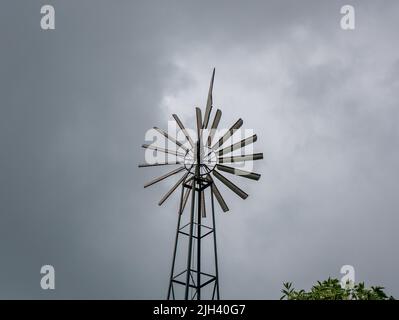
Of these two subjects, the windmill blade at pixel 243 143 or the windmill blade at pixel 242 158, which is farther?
the windmill blade at pixel 243 143

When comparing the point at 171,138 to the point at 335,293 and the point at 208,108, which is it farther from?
the point at 335,293

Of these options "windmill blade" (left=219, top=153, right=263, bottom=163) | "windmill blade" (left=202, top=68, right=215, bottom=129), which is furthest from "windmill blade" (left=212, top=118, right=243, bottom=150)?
"windmill blade" (left=202, top=68, right=215, bottom=129)

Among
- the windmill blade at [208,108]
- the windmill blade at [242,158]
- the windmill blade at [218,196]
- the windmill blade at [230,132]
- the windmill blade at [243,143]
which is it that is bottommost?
the windmill blade at [218,196]

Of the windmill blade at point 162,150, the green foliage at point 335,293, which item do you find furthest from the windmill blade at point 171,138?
the green foliage at point 335,293

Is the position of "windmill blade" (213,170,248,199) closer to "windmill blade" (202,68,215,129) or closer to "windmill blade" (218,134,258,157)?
"windmill blade" (218,134,258,157)

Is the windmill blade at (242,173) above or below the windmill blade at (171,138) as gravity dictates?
below

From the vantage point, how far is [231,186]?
17531 mm

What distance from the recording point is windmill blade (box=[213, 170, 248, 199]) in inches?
679

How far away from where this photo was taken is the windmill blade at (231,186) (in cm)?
1725

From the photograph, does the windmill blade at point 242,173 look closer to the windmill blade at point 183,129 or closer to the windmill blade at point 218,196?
the windmill blade at point 218,196
